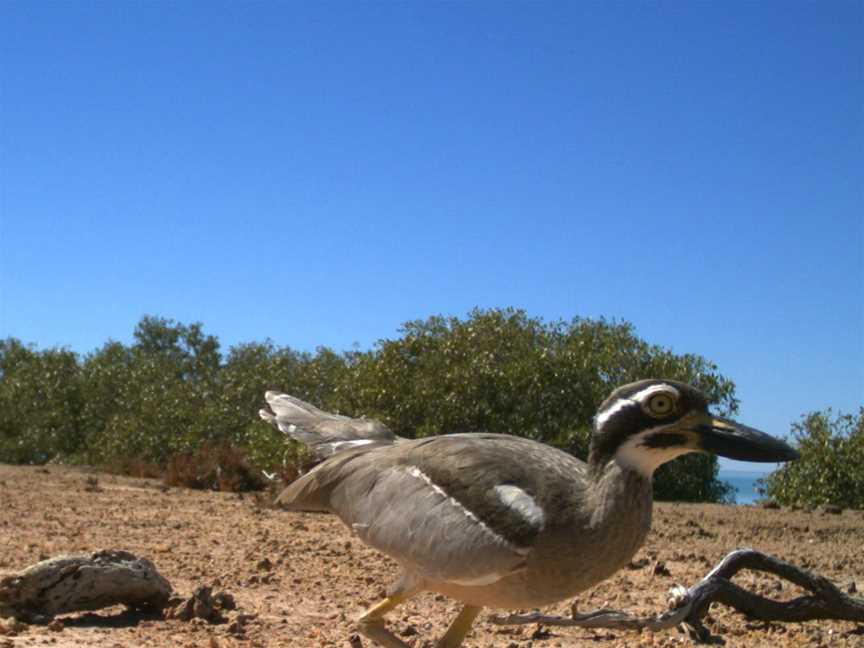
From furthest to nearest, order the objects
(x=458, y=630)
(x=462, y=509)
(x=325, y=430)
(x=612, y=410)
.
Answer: (x=325, y=430)
(x=458, y=630)
(x=462, y=509)
(x=612, y=410)

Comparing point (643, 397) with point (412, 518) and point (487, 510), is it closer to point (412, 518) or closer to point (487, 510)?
point (487, 510)

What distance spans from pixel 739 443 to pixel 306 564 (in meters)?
5.74

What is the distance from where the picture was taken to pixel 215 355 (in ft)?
127

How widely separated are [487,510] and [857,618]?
3.44 meters

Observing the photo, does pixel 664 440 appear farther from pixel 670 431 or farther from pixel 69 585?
pixel 69 585

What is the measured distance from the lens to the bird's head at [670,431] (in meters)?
4.63

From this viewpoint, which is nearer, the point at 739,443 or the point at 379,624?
the point at 739,443

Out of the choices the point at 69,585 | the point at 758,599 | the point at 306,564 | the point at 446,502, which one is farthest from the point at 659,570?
the point at 69,585

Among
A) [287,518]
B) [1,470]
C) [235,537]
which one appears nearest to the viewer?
[235,537]

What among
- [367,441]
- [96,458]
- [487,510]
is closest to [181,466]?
[96,458]

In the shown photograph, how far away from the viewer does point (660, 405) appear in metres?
4.65

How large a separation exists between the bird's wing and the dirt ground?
1.48 metres

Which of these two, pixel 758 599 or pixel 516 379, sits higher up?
pixel 516 379

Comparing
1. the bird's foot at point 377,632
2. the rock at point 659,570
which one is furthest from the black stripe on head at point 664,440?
the rock at point 659,570
